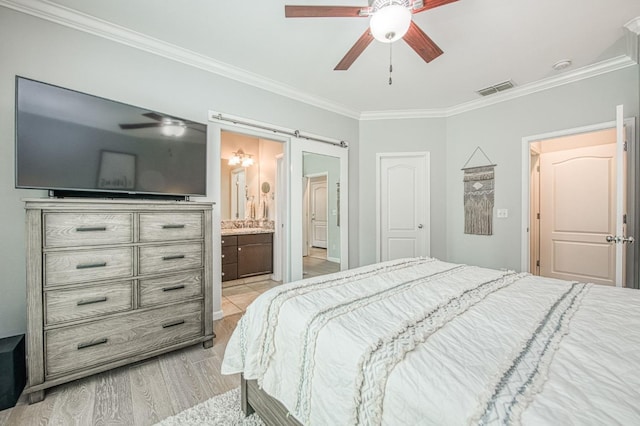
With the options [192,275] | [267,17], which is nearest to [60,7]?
[267,17]

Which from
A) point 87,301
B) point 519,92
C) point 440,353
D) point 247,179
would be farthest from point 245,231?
point 519,92

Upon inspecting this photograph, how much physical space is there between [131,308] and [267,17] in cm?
249

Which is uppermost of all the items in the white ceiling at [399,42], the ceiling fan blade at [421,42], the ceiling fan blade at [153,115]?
the white ceiling at [399,42]

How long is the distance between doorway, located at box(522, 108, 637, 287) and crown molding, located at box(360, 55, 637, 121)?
59cm

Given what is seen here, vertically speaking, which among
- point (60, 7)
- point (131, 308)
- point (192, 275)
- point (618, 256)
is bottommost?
point (131, 308)

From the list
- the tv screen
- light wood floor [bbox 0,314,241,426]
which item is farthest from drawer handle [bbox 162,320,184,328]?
the tv screen

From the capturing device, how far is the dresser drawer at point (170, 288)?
6.66ft

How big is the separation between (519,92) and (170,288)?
444 cm

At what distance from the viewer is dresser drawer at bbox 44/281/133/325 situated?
1699 millimetres

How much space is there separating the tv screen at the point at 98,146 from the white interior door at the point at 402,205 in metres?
2.74

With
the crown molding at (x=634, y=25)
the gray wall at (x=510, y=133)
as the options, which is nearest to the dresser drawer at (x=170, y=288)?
the gray wall at (x=510, y=133)

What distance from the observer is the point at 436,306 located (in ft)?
4.23

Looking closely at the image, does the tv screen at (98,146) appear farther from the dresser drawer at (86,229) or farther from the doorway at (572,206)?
the doorway at (572,206)

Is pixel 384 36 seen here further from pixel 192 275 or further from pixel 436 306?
pixel 192 275
